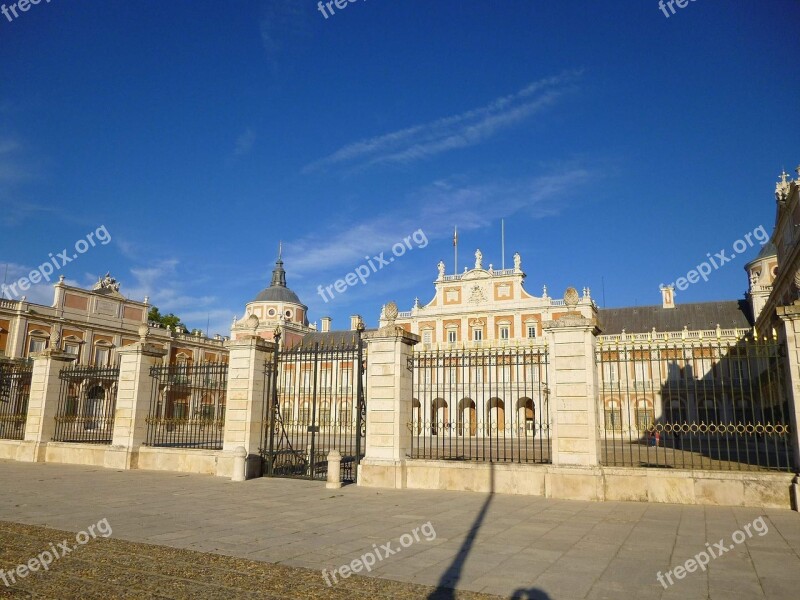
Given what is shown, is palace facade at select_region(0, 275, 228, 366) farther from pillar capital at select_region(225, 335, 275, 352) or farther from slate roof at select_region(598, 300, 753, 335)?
slate roof at select_region(598, 300, 753, 335)

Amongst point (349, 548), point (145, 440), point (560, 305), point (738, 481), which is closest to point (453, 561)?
point (349, 548)

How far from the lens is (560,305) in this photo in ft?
165

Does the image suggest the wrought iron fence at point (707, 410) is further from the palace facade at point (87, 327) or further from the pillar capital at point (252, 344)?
the palace facade at point (87, 327)

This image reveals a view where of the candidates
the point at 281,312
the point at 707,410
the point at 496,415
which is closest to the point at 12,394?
the point at 496,415

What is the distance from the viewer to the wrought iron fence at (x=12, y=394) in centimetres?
1977

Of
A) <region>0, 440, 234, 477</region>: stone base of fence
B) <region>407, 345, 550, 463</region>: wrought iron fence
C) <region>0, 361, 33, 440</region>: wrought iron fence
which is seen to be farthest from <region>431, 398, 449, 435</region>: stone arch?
<region>0, 361, 33, 440</region>: wrought iron fence

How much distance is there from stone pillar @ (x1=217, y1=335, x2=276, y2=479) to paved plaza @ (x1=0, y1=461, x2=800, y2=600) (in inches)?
108

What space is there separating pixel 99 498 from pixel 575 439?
880 cm

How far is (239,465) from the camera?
13406mm

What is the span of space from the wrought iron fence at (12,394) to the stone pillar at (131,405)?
5.83 meters

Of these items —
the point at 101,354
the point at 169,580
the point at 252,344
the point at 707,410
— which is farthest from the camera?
the point at 101,354

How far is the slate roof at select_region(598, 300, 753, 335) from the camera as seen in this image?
2036 inches

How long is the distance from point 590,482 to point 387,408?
439 centimetres

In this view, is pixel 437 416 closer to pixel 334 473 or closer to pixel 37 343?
pixel 334 473
